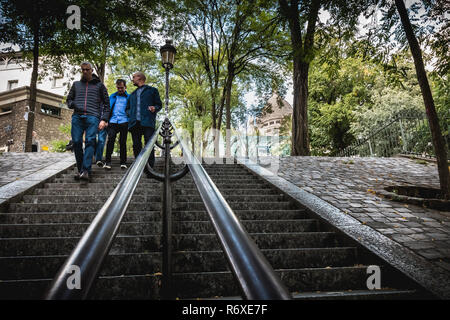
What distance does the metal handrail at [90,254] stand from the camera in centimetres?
52

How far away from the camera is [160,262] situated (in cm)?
224

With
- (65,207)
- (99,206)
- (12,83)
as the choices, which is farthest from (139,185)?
(12,83)

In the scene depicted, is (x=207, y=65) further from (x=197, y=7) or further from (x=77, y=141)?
(x=77, y=141)

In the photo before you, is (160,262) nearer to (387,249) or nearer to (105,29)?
(387,249)

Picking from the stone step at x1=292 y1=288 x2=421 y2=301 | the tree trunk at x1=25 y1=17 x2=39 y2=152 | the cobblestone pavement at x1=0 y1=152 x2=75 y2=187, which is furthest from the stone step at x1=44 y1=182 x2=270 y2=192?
the tree trunk at x1=25 y1=17 x2=39 y2=152

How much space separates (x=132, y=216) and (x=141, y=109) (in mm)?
2385

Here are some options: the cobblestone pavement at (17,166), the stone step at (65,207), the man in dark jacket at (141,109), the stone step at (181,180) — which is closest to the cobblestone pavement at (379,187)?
the stone step at (181,180)

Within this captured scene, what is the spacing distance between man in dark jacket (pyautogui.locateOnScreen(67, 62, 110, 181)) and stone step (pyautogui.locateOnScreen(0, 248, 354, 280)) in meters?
2.48

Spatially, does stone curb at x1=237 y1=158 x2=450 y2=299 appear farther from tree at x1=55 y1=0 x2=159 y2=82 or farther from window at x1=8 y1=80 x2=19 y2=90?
window at x1=8 y1=80 x2=19 y2=90

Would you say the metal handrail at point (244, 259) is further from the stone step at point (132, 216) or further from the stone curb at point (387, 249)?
the stone step at point (132, 216)

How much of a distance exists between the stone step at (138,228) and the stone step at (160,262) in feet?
1.76

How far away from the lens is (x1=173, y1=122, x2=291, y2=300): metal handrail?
539 mm

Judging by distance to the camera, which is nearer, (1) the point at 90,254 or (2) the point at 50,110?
(1) the point at 90,254
